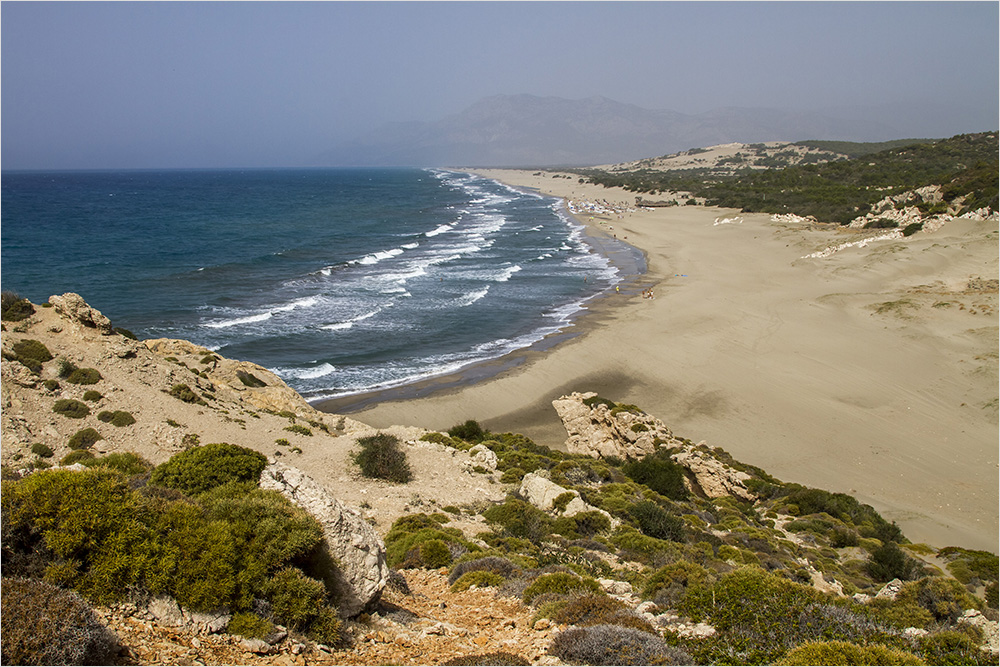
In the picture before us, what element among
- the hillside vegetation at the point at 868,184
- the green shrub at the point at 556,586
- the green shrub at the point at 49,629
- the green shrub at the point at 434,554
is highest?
the hillside vegetation at the point at 868,184

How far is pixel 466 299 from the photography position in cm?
4284

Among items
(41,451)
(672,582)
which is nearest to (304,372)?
(41,451)

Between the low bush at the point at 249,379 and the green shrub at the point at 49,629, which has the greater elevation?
the green shrub at the point at 49,629

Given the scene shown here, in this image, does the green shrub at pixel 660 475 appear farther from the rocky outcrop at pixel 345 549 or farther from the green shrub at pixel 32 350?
the green shrub at pixel 32 350

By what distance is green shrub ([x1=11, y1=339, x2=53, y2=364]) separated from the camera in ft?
50.9

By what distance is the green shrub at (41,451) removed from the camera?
1292 centimetres

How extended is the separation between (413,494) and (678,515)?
655cm

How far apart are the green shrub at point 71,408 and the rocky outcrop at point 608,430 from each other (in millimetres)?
14612

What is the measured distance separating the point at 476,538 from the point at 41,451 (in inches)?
391

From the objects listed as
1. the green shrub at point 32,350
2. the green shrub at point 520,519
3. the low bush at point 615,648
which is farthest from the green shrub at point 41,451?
the low bush at point 615,648

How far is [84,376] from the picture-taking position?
1598 cm

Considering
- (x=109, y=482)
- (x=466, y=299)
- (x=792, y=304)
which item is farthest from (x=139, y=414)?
(x=792, y=304)

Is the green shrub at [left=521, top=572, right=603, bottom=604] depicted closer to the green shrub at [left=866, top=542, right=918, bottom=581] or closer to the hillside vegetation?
the green shrub at [left=866, top=542, right=918, bottom=581]

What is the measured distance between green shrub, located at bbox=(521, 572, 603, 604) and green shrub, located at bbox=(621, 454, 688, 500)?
8.58m
